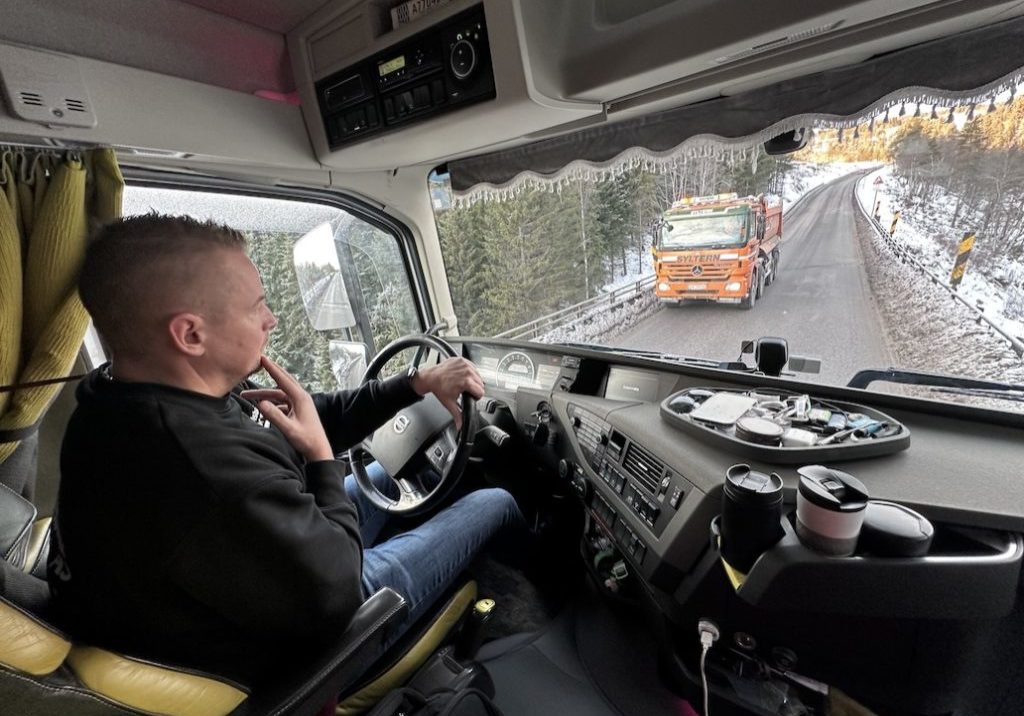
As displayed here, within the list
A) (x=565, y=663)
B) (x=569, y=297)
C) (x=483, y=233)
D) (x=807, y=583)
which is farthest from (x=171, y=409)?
(x=483, y=233)

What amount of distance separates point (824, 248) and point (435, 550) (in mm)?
1425

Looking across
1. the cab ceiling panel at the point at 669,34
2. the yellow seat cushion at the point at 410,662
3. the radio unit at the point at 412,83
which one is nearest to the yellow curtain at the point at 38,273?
the radio unit at the point at 412,83

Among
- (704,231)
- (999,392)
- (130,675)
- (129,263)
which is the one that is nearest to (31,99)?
(129,263)

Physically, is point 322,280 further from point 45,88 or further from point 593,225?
point 593,225

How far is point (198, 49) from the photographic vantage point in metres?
1.35

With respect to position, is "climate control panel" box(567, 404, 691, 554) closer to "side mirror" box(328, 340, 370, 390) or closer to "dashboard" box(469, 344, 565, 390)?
"dashboard" box(469, 344, 565, 390)

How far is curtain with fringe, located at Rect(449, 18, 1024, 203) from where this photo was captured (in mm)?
920

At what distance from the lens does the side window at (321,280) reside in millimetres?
1898

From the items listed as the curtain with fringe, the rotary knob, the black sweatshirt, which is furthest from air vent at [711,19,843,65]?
the black sweatshirt

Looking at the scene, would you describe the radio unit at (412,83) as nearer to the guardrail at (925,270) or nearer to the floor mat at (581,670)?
the guardrail at (925,270)

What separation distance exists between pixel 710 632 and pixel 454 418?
3.05 feet

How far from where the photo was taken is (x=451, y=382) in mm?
1445

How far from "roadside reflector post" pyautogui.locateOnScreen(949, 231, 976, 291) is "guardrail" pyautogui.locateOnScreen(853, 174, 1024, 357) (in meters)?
0.02

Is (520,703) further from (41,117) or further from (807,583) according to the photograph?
(41,117)
